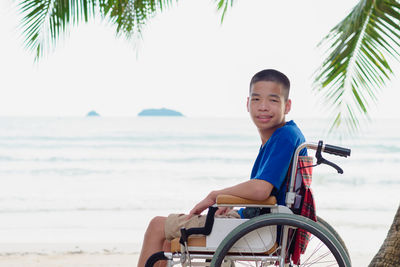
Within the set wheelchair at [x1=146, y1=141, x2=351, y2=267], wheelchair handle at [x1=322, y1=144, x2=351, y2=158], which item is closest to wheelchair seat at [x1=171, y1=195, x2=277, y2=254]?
wheelchair at [x1=146, y1=141, x2=351, y2=267]

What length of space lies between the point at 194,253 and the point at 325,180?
43.7ft

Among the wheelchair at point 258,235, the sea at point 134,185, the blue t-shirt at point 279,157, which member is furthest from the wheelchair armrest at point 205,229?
the sea at point 134,185

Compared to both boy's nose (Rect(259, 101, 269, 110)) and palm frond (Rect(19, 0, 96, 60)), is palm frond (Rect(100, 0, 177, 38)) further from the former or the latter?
boy's nose (Rect(259, 101, 269, 110))

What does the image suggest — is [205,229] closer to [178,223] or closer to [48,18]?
[178,223]

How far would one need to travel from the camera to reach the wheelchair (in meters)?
1.96

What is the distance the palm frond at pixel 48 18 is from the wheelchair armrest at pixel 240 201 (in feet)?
6.26

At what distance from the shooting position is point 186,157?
75.5 feet

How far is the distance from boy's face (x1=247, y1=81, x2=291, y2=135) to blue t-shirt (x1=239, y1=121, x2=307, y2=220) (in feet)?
0.29

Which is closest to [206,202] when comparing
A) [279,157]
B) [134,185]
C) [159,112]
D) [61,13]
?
[279,157]

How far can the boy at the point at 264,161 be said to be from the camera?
205cm

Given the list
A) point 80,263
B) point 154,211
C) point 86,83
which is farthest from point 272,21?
point 80,263

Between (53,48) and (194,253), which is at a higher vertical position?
(53,48)

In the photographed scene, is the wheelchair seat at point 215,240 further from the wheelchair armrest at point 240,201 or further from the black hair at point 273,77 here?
the black hair at point 273,77

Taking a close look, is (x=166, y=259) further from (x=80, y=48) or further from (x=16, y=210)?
(x=80, y=48)
